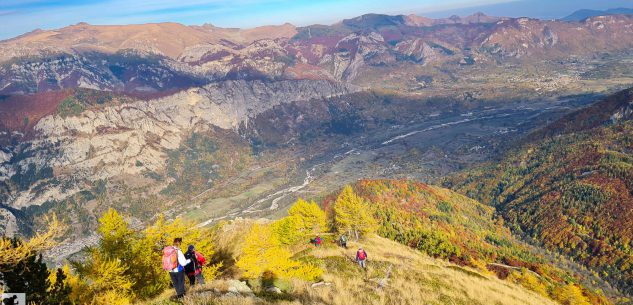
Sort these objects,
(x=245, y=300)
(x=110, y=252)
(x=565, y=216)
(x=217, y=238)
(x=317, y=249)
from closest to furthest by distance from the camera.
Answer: (x=245, y=300) → (x=110, y=252) → (x=317, y=249) → (x=217, y=238) → (x=565, y=216)

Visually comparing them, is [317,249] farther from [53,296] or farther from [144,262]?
[53,296]

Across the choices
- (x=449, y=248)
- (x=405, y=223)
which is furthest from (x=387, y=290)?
(x=405, y=223)

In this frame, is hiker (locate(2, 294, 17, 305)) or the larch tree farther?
the larch tree

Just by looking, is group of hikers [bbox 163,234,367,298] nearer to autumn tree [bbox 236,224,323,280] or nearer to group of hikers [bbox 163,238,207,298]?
group of hikers [bbox 163,238,207,298]

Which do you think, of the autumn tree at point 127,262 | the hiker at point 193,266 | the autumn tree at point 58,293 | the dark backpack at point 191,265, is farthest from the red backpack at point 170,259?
the autumn tree at point 127,262

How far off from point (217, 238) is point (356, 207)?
121ft

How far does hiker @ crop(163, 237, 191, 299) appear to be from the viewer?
25062 millimetres

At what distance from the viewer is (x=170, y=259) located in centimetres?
2527

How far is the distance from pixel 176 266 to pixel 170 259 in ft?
1.91

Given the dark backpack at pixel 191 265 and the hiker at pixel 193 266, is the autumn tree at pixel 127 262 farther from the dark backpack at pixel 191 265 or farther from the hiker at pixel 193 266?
the dark backpack at pixel 191 265

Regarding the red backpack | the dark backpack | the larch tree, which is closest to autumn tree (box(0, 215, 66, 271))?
the red backpack

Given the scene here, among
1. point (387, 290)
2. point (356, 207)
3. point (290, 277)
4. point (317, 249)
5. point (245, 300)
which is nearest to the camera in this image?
point (245, 300)

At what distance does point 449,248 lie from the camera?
317 ft

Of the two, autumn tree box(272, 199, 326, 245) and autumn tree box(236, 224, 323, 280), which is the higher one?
autumn tree box(236, 224, 323, 280)
